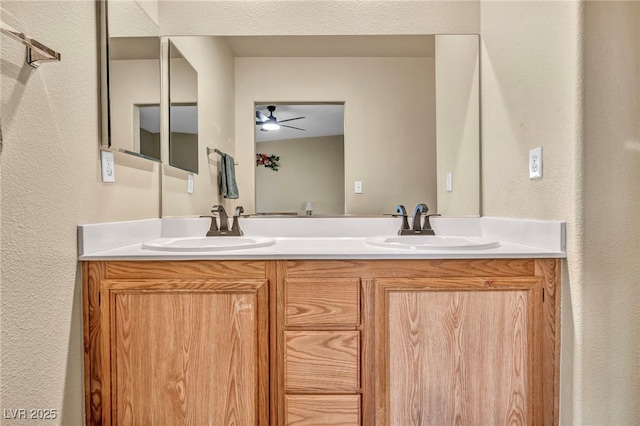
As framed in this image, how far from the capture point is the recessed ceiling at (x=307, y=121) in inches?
67.4

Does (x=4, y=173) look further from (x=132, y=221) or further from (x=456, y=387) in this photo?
(x=456, y=387)

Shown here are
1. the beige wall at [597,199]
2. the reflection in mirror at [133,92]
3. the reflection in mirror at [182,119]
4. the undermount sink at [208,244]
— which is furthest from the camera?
the reflection in mirror at [182,119]

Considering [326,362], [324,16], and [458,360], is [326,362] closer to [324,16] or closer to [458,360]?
[458,360]

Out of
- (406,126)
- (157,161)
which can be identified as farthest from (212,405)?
(406,126)

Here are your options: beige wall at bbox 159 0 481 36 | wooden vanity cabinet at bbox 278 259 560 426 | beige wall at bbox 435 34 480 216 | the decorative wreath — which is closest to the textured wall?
wooden vanity cabinet at bbox 278 259 560 426

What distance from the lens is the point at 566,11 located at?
1135 millimetres

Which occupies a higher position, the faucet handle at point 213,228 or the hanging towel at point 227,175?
the hanging towel at point 227,175

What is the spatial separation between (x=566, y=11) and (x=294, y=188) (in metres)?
1.17

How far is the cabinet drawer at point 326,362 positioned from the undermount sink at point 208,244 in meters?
0.36

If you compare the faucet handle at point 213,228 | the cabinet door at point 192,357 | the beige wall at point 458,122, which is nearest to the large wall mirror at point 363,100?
the beige wall at point 458,122

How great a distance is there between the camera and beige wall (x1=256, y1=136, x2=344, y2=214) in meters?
1.71

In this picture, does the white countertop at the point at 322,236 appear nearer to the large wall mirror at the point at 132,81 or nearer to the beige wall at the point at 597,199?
the beige wall at the point at 597,199

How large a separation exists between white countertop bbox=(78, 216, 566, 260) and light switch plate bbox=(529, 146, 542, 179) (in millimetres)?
167

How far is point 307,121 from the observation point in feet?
5.64
